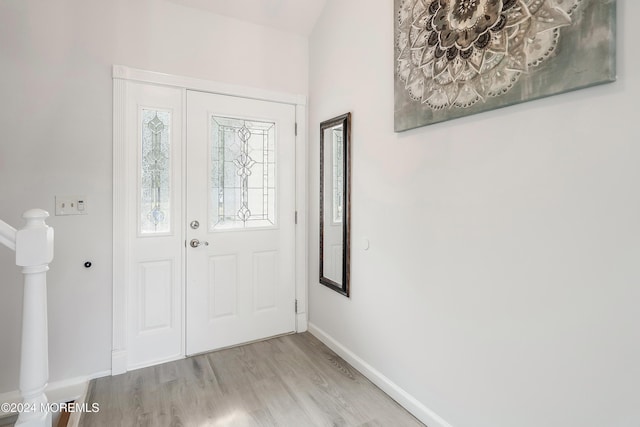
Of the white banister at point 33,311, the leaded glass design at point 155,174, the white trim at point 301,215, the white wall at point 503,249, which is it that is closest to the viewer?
the white wall at point 503,249

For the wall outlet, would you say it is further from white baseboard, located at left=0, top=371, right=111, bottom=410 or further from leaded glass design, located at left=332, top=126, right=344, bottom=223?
leaded glass design, located at left=332, top=126, right=344, bottom=223

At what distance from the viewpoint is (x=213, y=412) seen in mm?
1896

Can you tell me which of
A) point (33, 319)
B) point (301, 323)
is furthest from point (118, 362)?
point (301, 323)

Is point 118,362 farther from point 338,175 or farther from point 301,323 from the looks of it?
point 338,175

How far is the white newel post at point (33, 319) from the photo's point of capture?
1.35m

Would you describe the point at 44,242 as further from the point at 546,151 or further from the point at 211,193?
the point at 546,151

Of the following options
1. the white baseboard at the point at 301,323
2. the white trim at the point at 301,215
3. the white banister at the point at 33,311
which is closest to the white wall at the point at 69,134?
the white banister at the point at 33,311

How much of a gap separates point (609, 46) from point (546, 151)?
0.37 meters

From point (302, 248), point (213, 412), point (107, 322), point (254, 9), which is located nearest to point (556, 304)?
point (213, 412)

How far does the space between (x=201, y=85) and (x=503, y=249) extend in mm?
2326

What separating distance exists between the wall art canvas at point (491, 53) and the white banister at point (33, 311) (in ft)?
6.12

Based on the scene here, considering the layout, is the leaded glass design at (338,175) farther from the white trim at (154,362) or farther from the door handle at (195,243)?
the white trim at (154,362)

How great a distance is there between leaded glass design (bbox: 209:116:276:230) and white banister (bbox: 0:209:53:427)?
1.25m

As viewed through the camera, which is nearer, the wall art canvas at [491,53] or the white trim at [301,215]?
the wall art canvas at [491,53]
